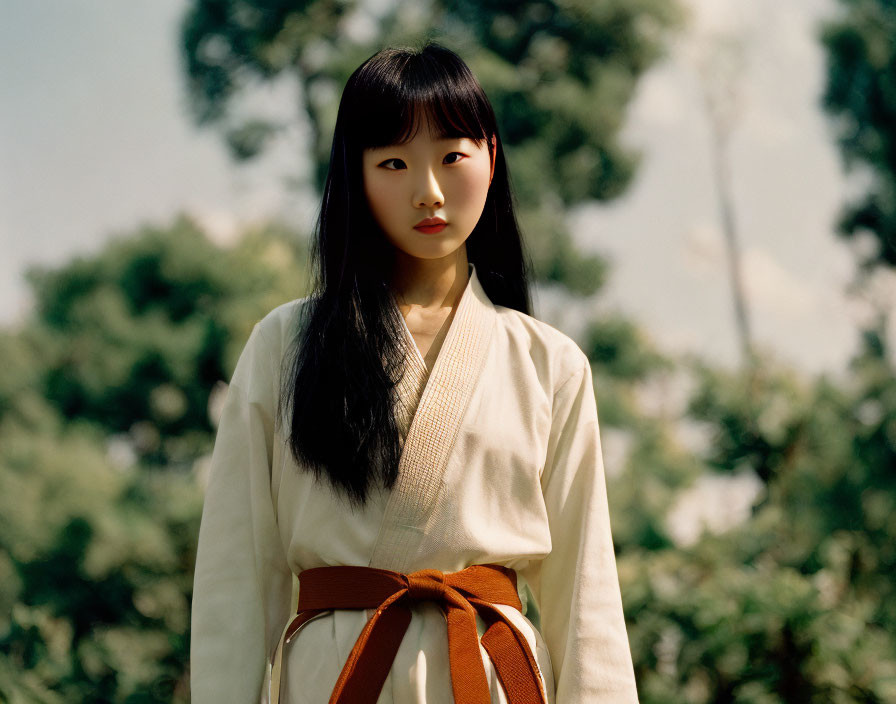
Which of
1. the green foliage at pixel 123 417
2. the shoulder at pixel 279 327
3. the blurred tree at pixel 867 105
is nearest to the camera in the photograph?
the shoulder at pixel 279 327

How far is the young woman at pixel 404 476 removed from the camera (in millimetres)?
1505

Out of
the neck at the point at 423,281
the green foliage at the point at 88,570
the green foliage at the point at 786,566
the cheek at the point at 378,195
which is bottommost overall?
the green foliage at the point at 88,570

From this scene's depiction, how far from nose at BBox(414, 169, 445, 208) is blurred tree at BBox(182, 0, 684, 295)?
6.54 metres

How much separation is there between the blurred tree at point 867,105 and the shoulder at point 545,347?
600cm

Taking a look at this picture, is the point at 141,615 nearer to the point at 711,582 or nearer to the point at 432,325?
the point at 711,582

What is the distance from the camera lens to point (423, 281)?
1753 millimetres

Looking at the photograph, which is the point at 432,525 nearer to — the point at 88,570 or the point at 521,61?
the point at 88,570

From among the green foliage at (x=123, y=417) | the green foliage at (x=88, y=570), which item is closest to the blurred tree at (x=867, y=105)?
the green foliage at (x=123, y=417)

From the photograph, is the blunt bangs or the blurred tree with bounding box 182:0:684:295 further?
the blurred tree with bounding box 182:0:684:295

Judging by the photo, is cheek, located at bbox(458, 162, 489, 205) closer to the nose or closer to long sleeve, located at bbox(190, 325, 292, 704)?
the nose

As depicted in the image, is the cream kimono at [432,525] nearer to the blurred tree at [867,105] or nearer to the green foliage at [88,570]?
the green foliage at [88,570]

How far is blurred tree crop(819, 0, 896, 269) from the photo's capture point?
6.80 metres

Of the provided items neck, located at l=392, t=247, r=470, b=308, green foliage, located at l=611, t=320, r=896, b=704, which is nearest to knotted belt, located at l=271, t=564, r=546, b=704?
neck, located at l=392, t=247, r=470, b=308

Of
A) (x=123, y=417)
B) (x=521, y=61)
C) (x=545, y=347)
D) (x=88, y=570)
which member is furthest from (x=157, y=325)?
(x=545, y=347)
